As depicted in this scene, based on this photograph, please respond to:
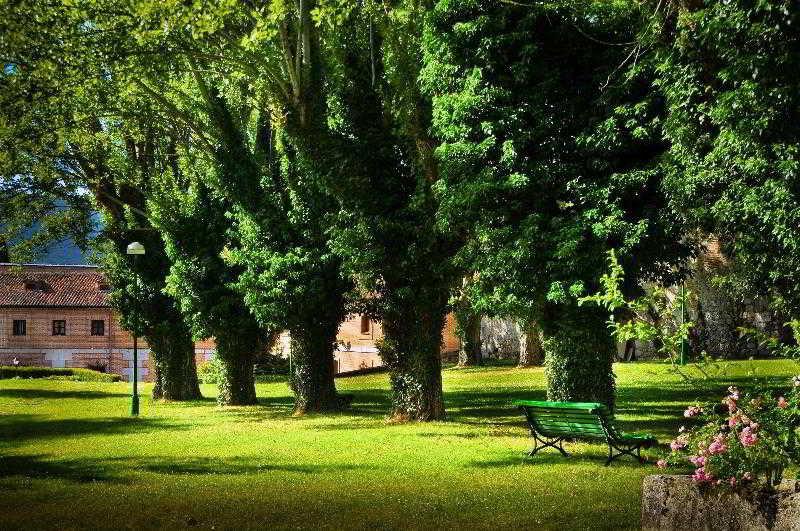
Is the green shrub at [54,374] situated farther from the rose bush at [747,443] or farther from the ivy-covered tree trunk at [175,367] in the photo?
the rose bush at [747,443]

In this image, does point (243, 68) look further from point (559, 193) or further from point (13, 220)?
point (13, 220)

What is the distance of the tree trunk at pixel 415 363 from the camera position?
798 inches

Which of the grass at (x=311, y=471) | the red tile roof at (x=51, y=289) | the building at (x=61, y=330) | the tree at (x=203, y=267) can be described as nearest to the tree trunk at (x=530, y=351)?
the grass at (x=311, y=471)

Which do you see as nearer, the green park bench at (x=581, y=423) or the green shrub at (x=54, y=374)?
the green park bench at (x=581, y=423)

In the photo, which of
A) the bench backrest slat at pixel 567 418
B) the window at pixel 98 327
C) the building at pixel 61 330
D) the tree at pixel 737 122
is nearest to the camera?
the bench backrest slat at pixel 567 418

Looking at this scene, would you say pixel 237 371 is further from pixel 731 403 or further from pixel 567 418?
pixel 731 403

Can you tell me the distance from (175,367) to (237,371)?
4144 mm

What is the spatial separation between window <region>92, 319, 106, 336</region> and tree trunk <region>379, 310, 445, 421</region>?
2376 inches

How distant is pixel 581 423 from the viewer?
43.2 feet

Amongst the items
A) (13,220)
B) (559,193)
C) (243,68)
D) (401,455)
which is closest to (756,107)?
(559,193)

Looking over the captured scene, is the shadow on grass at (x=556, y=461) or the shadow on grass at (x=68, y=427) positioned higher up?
the shadow on grass at (x=68, y=427)

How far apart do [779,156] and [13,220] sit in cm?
2568

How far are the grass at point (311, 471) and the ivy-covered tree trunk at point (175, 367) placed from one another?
4736 millimetres

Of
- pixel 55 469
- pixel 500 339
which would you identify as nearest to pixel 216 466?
pixel 55 469
